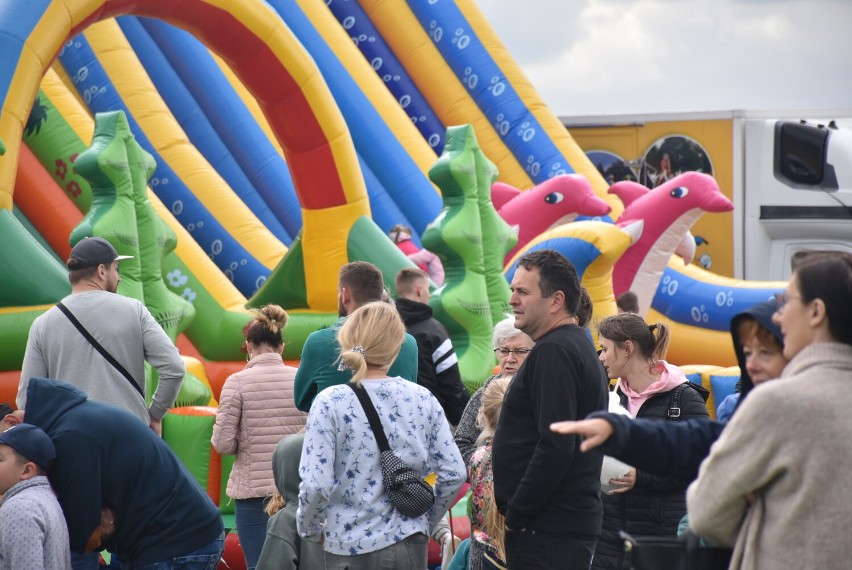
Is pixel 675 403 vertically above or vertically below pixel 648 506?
above

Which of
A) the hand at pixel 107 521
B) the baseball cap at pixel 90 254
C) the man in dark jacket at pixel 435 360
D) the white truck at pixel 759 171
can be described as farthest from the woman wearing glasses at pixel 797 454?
the white truck at pixel 759 171

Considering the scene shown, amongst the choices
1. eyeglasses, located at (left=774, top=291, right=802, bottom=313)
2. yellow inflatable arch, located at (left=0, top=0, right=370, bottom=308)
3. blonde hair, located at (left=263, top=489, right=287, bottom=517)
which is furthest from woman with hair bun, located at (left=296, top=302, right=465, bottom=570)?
yellow inflatable arch, located at (left=0, top=0, right=370, bottom=308)

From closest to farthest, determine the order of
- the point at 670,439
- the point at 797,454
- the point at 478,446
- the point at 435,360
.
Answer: the point at 797,454
the point at 670,439
the point at 478,446
the point at 435,360

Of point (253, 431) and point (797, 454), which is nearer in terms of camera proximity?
point (797, 454)

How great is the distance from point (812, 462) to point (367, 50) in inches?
410

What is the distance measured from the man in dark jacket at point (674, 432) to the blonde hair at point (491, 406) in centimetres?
121

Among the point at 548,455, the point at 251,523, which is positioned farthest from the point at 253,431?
the point at 548,455

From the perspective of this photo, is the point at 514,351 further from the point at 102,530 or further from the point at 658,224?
the point at 658,224

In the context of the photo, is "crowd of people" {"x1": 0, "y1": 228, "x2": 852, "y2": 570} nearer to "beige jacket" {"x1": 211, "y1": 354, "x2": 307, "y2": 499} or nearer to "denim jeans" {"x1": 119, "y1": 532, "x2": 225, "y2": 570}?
"denim jeans" {"x1": 119, "y1": 532, "x2": 225, "y2": 570}

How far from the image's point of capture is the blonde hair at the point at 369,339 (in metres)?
3.18

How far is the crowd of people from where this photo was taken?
206cm

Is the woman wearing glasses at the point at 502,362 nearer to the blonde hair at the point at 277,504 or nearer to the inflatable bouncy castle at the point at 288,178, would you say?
the blonde hair at the point at 277,504

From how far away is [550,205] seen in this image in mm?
10102

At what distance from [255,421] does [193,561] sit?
134cm
